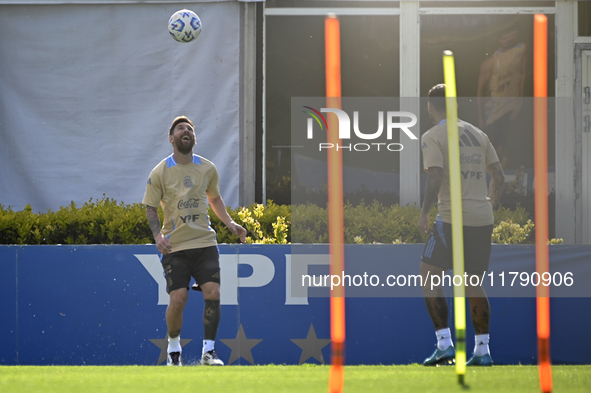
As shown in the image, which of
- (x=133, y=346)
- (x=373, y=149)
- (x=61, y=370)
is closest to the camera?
(x=61, y=370)

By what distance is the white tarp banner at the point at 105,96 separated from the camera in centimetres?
994

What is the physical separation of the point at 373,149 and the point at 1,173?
5735 millimetres

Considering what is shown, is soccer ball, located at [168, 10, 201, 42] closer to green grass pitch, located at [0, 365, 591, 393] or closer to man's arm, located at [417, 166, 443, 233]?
man's arm, located at [417, 166, 443, 233]

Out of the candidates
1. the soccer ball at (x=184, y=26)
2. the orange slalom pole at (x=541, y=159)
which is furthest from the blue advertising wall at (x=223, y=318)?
the orange slalom pole at (x=541, y=159)

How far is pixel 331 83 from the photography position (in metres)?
2.80

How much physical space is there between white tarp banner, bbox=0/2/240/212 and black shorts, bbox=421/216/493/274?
495cm

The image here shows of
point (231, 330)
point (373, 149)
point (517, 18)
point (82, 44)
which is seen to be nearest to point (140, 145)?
point (82, 44)

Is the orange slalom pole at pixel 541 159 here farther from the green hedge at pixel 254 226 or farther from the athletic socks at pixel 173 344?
the green hedge at pixel 254 226

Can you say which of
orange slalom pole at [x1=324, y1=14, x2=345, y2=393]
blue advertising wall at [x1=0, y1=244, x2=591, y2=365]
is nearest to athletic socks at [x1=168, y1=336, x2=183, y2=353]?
blue advertising wall at [x1=0, y1=244, x2=591, y2=365]

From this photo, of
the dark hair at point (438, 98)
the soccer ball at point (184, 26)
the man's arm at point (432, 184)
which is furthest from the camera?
the soccer ball at point (184, 26)

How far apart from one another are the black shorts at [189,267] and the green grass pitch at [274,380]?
0.97 m

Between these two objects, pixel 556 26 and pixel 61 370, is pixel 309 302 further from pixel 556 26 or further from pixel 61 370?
pixel 556 26

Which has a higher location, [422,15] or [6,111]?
[422,15]

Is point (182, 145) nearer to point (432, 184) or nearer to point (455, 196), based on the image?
point (432, 184)
